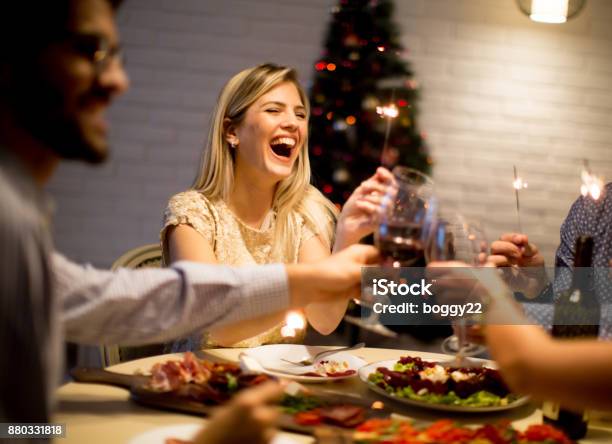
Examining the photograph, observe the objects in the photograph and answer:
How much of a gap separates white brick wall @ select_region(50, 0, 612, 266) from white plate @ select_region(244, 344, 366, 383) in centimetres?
281

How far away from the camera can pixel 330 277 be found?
136cm

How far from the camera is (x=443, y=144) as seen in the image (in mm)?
4637

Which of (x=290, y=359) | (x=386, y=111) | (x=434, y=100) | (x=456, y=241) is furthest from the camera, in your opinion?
(x=434, y=100)

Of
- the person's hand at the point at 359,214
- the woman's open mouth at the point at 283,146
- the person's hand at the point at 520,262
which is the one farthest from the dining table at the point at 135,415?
the woman's open mouth at the point at 283,146

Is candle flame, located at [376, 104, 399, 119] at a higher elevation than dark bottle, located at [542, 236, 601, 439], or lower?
higher

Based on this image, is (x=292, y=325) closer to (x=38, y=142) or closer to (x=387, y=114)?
(x=38, y=142)

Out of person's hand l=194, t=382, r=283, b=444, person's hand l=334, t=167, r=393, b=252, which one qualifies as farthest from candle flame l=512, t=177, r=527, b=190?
person's hand l=194, t=382, r=283, b=444

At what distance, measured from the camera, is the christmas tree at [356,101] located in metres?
4.09

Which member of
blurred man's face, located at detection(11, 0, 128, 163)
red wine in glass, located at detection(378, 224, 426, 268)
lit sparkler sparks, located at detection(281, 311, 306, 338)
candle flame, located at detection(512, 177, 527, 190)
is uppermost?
blurred man's face, located at detection(11, 0, 128, 163)

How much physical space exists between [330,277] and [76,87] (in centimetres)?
69

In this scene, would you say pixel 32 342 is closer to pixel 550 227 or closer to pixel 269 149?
pixel 269 149

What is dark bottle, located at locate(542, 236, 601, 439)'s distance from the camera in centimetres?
121

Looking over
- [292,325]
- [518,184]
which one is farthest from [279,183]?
[518,184]

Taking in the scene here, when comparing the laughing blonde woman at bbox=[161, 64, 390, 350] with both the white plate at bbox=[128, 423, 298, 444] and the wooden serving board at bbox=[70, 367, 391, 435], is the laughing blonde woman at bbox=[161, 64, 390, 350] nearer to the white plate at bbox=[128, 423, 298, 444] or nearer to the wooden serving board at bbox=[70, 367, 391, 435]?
the wooden serving board at bbox=[70, 367, 391, 435]
